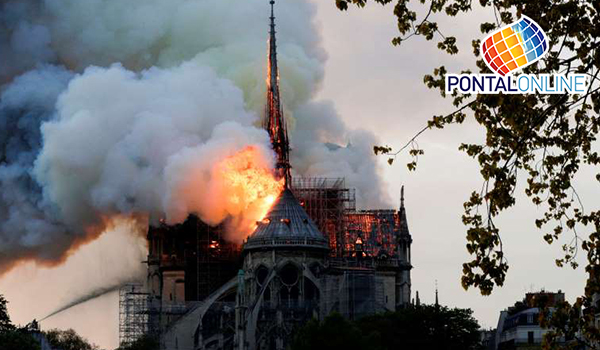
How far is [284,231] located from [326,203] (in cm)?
1562

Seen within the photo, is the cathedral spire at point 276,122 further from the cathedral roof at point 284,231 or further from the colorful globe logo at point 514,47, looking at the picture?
the colorful globe logo at point 514,47

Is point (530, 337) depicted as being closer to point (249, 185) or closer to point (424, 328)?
point (424, 328)

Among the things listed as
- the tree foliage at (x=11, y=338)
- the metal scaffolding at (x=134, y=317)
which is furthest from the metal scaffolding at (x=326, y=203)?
the tree foliage at (x=11, y=338)

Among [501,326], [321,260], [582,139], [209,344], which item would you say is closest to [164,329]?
[209,344]

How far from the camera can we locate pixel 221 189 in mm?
166875

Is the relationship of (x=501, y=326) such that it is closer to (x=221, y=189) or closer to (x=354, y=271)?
(x=354, y=271)

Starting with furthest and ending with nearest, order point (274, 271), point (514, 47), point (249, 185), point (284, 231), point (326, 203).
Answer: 1. point (326, 203)
2. point (284, 231)
3. point (274, 271)
4. point (249, 185)
5. point (514, 47)

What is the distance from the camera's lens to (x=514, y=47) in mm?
45062

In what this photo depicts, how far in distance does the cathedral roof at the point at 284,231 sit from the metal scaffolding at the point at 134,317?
467 inches

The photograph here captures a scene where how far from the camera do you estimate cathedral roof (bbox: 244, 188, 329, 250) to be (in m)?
172

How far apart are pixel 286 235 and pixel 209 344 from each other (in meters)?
12.4

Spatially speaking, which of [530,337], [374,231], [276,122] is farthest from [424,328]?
[374,231]

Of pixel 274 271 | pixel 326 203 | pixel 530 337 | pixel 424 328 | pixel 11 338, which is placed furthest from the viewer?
pixel 326 203

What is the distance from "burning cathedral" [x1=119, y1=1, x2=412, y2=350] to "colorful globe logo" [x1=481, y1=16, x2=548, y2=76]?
389ft
